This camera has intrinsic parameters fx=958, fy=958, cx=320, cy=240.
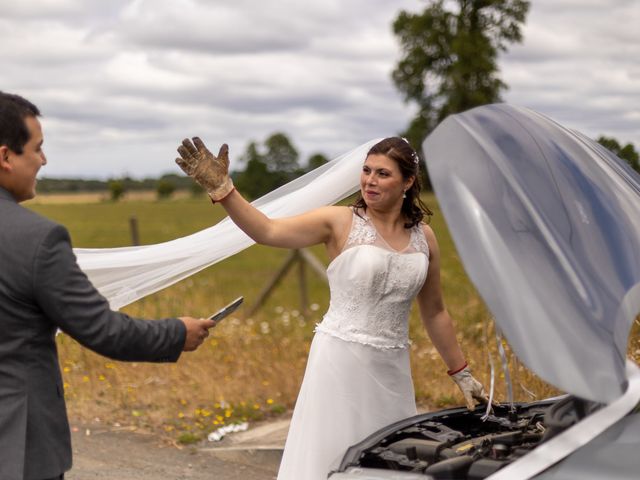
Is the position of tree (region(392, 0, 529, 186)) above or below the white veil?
above

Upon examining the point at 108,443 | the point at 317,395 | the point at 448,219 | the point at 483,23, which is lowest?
the point at 108,443

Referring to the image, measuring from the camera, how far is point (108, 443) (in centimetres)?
712

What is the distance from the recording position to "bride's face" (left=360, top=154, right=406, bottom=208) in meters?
4.42

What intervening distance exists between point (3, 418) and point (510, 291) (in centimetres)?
159

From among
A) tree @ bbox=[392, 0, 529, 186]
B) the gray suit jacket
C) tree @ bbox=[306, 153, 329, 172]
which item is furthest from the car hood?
tree @ bbox=[392, 0, 529, 186]

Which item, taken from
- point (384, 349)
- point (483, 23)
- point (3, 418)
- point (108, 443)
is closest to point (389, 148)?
point (384, 349)

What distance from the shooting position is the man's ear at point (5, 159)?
2928mm

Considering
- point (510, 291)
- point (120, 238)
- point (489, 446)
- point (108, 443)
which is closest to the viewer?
point (510, 291)

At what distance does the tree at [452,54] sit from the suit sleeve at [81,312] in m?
35.2

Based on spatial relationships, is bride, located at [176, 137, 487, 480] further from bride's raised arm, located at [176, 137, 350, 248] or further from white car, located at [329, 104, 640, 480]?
white car, located at [329, 104, 640, 480]

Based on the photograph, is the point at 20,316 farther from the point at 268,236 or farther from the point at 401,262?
the point at 401,262

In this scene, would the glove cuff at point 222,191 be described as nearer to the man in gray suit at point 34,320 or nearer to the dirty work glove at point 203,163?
the dirty work glove at point 203,163

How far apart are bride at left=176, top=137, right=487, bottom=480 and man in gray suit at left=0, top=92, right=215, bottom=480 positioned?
1.49 metres

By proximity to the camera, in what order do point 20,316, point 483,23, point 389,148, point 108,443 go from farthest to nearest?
1. point 483,23
2. point 108,443
3. point 389,148
4. point 20,316
